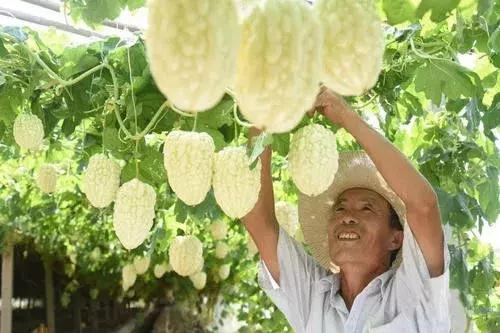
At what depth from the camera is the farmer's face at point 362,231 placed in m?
2.85

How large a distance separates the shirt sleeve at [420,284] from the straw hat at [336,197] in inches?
11.3

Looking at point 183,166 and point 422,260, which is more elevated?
point 183,166

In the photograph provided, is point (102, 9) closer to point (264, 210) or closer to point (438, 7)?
point (264, 210)

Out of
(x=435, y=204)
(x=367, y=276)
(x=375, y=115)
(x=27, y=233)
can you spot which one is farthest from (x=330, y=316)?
(x=27, y=233)

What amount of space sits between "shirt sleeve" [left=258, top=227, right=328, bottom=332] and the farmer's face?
206mm

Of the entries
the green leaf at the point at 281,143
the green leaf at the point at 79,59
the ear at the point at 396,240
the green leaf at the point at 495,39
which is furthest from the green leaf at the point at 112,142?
the green leaf at the point at 495,39

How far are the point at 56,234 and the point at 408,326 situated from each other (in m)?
7.51

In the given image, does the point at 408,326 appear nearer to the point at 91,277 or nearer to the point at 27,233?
the point at 27,233

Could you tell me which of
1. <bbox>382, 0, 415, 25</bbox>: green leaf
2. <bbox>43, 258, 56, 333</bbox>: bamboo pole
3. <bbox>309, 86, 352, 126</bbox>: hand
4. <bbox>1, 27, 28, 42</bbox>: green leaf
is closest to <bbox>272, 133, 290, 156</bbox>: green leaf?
<bbox>309, 86, 352, 126</bbox>: hand

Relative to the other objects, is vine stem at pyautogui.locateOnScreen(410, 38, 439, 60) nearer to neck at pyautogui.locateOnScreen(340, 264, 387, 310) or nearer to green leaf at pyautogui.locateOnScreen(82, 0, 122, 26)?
neck at pyautogui.locateOnScreen(340, 264, 387, 310)

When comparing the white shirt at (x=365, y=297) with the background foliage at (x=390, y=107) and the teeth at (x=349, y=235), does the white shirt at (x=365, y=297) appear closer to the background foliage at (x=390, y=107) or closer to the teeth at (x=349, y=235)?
the teeth at (x=349, y=235)

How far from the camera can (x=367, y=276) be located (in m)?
2.93

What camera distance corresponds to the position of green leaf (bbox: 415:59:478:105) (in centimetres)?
260

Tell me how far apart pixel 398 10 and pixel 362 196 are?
160 cm
